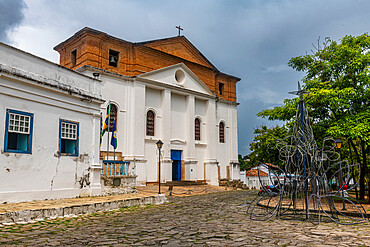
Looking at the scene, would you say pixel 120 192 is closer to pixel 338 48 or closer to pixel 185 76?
pixel 338 48

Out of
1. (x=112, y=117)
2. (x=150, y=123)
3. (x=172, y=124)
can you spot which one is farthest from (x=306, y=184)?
(x=172, y=124)

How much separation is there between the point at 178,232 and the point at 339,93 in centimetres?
957

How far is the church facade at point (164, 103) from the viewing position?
2120 centimetres

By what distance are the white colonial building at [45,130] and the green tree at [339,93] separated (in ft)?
29.1

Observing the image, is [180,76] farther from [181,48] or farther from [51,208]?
[51,208]

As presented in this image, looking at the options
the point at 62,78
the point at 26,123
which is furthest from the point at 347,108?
the point at 26,123

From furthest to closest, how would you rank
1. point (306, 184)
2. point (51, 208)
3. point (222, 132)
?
point (222, 132) < point (51, 208) < point (306, 184)

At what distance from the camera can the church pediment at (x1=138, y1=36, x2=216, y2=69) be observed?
80.1 feet

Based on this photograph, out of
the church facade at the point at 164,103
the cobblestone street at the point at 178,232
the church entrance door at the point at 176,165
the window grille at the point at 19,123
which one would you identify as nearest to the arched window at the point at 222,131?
the church facade at the point at 164,103

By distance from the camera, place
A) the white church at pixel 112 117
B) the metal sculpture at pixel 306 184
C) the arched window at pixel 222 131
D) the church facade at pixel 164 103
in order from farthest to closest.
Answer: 1. the arched window at pixel 222 131
2. the church facade at pixel 164 103
3. the white church at pixel 112 117
4. the metal sculpture at pixel 306 184

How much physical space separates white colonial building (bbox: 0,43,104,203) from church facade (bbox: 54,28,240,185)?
5703 mm

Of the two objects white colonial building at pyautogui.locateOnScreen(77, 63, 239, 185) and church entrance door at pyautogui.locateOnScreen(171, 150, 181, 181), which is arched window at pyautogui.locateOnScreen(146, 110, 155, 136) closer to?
white colonial building at pyautogui.locateOnScreen(77, 63, 239, 185)

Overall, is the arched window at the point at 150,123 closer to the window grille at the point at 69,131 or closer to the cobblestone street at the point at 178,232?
the window grille at the point at 69,131

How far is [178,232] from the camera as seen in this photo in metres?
7.06
